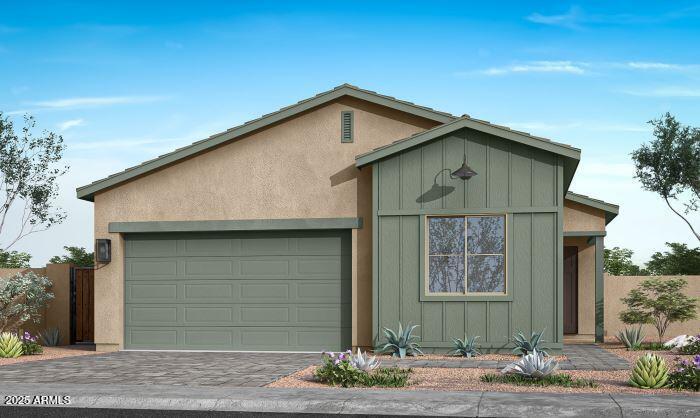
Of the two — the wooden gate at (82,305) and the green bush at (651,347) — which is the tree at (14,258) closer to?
the wooden gate at (82,305)

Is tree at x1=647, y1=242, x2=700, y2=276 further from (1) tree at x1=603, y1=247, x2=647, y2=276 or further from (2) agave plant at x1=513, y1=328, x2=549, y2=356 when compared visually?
(2) agave plant at x1=513, y1=328, x2=549, y2=356

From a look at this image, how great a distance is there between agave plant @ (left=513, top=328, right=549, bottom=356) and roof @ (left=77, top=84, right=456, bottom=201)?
4.72m

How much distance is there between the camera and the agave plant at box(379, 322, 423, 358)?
52.6ft

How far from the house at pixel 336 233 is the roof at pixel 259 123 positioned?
3 centimetres

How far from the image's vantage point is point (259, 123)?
701 inches

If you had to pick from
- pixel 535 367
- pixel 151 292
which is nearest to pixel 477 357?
pixel 535 367

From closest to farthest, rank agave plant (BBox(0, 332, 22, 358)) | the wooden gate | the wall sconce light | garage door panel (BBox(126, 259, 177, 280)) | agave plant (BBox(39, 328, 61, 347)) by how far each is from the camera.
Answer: agave plant (BBox(0, 332, 22, 358)) → the wall sconce light → garage door panel (BBox(126, 259, 177, 280)) → agave plant (BBox(39, 328, 61, 347)) → the wooden gate

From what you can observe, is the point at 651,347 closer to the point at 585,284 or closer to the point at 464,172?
the point at 585,284

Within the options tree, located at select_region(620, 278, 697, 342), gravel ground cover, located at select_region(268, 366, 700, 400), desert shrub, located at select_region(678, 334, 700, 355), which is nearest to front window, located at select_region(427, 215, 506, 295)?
gravel ground cover, located at select_region(268, 366, 700, 400)

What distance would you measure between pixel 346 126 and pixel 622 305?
9.99 m

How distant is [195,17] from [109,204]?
550cm

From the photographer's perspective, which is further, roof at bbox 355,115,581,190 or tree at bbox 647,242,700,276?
tree at bbox 647,242,700,276

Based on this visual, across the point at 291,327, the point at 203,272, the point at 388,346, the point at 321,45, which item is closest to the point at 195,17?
the point at 321,45

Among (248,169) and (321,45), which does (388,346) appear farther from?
(321,45)
